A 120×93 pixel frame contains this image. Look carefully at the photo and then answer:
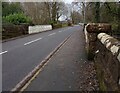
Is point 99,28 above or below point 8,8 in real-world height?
below

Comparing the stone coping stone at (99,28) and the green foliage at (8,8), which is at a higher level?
the green foliage at (8,8)

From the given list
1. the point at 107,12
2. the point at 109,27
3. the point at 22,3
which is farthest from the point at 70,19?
the point at 109,27

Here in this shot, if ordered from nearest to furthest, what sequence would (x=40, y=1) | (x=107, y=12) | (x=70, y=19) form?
1. (x=107, y=12)
2. (x=40, y=1)
3. (x=70, y=19)

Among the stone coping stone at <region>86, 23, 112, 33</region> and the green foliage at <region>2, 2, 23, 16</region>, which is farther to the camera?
the green foliage at <region>2, 2, 23, 16</region>

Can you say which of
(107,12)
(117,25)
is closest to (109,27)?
(117,25)

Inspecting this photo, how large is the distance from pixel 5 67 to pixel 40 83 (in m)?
3.59

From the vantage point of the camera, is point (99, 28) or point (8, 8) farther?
point (8, 8)

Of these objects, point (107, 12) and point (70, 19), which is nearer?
point (107, 12)

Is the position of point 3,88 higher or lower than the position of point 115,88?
lower

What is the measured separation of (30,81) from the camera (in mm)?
8023

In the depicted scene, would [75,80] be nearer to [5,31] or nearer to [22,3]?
[5,31]

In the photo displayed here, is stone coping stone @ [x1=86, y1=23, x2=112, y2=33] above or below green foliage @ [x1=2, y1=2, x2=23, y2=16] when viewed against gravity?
below

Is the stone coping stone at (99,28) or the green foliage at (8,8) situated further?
the green foliage at (8,8)

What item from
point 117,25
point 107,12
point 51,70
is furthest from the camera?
point 107,12
